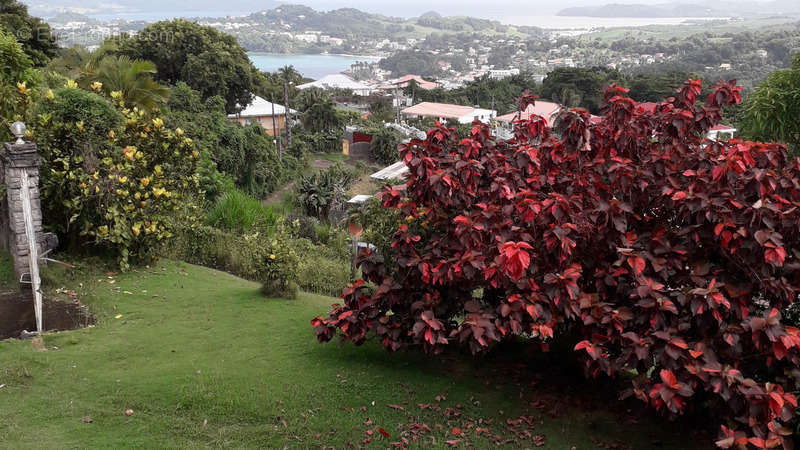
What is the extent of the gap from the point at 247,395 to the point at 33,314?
10.8 ft

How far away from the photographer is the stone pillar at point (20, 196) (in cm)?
716

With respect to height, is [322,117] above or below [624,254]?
below

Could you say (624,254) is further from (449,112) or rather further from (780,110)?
(449,112)

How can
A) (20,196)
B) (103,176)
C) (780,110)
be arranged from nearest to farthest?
(20,196) < (103,176) < (780,110)

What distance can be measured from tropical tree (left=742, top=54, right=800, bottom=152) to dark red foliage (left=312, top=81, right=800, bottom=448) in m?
6.39

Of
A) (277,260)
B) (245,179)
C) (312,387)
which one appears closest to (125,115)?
(277,260)

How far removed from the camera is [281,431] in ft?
14.9

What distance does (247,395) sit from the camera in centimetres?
495

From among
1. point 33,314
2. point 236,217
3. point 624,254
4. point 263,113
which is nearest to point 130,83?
point 236,217

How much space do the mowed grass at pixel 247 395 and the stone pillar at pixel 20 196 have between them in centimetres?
180

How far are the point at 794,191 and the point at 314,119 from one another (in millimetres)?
35838

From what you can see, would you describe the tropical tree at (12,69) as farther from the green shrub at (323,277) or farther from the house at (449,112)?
the house at (449,112)

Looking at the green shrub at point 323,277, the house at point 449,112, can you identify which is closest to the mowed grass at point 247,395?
the green shrub at point 323,277

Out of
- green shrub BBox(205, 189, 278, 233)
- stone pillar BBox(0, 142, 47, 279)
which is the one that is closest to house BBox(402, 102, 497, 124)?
green shrub BBox(205, 189, 278, 233)
